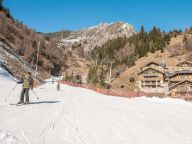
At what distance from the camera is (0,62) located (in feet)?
178

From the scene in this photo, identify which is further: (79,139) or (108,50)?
(108,50)

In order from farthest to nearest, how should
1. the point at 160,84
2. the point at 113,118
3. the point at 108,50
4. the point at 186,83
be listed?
the point at 108,50 → the point at 160,84 → the point at 186,83 → the point at 113,118

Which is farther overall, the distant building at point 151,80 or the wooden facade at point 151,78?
the wooden facade at point 151,78

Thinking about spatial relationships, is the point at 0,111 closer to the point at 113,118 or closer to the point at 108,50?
the point at 113,118

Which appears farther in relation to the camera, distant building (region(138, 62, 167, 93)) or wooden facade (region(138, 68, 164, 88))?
wooden facade (region(138, 68, 164, 88))

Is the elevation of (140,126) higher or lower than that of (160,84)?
lower

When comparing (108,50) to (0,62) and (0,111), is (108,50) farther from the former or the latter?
(0,111)

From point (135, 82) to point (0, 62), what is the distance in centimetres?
6745

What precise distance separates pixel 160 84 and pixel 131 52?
62155 millimetres

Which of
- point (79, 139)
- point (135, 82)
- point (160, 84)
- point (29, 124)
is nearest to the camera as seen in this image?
point (79, 139)

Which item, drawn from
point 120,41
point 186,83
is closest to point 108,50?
point 120,41

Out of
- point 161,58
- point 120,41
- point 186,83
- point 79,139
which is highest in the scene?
point 120,41

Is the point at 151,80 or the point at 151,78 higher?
the point at 151,78

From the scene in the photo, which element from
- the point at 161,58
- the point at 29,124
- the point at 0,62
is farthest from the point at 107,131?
the point at 161,58
